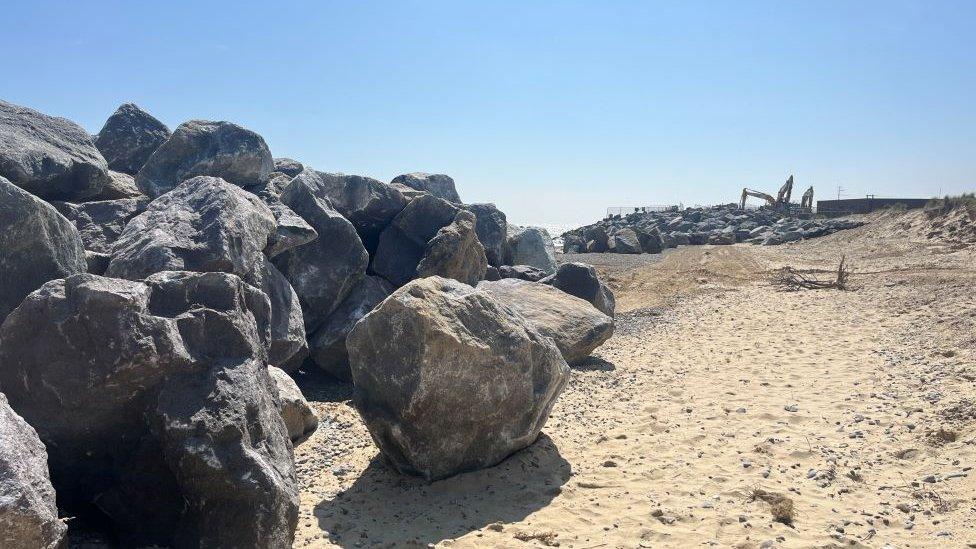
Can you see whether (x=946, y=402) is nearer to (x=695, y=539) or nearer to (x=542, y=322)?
(x=695, y=539)

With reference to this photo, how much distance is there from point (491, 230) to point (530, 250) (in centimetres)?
246

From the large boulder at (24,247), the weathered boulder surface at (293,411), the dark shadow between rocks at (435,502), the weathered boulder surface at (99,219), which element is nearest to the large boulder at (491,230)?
the weathered boulder surface at (99,219)

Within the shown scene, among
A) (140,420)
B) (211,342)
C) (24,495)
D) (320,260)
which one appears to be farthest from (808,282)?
(24,495)

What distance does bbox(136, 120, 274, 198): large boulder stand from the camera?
10.2 meters

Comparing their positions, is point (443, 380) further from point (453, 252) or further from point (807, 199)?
point (807, 199)

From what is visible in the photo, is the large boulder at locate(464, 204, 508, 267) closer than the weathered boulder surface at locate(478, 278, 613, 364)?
No

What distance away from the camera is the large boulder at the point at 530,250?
16.6m

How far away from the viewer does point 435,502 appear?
228 inches

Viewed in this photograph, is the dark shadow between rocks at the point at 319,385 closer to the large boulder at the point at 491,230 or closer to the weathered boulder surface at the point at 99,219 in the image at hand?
the weathered boulder surface at the point at 99,219

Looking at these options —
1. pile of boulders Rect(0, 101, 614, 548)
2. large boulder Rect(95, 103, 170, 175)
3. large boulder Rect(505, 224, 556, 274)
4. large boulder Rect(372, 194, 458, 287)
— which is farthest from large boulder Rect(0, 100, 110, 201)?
large boulder Rect(505, 224, 556, 274)

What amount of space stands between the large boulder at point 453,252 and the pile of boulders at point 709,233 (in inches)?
921

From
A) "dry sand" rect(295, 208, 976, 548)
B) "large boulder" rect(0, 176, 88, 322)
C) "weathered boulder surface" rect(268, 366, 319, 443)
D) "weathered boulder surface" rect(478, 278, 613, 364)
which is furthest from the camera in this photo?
"weathered boulder surface" rect(478, 278, 613, 364)

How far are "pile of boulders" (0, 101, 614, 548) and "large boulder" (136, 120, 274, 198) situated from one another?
0.10ft

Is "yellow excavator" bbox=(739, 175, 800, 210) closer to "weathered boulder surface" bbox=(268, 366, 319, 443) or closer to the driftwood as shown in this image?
the driftwood
